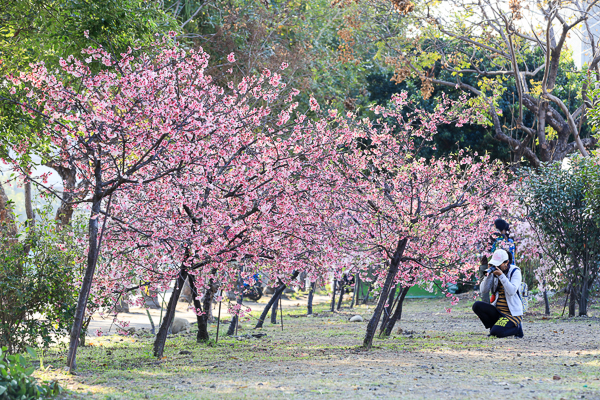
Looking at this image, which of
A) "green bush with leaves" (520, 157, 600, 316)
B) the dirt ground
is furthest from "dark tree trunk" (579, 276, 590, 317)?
the dirt ground

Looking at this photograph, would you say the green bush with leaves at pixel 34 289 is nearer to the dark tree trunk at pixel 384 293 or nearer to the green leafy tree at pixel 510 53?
the dark tree trunk at pixel 384 293

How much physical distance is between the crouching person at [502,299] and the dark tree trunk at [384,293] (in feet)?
4.71

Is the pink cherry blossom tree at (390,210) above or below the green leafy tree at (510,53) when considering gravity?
below

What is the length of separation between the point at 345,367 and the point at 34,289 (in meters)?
3.94

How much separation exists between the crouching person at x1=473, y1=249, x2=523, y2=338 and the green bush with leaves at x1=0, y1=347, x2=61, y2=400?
647 centimetres

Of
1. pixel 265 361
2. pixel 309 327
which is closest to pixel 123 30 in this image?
pixel 265 361

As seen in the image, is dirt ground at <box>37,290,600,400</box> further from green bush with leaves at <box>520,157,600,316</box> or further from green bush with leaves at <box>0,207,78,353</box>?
green bush with leaves at <box>520,157,600,316</box>

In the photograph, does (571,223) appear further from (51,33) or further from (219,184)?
(51,33)

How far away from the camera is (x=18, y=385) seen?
165 inches

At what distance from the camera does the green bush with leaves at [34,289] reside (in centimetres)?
705

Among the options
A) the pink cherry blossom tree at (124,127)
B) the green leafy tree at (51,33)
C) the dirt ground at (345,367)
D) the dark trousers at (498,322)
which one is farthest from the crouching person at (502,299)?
the green leafy tree at (51,33)

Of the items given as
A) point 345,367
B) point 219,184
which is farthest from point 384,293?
point 219,184

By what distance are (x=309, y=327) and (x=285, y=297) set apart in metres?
17.6

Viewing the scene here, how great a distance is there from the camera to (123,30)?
8570 mm
